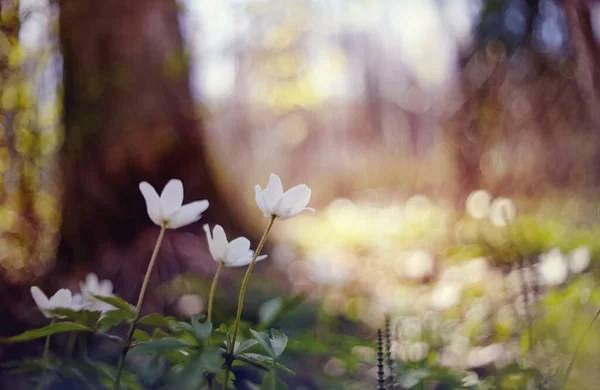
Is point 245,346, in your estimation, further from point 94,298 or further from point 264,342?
point 94,298

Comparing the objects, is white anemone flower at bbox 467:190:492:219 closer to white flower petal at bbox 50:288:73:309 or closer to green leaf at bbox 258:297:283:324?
green leaf at bbox 258:297:283:324

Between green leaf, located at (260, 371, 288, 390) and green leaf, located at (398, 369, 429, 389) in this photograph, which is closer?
green leaf, located at (260, 371, 288, 390)

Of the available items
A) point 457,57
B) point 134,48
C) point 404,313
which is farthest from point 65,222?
point 457,57

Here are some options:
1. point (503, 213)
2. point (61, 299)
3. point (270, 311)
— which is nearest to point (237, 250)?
point (270, 311)

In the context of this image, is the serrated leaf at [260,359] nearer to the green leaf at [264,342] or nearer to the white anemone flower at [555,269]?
the green leaf at [264,342]

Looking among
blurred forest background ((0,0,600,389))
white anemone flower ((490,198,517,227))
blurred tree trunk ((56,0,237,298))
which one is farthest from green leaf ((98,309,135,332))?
blurred tree trunk ((56,0,237,298))

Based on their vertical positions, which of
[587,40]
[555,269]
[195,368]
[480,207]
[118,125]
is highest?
[587,40]
